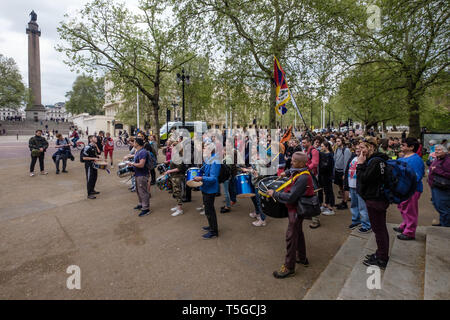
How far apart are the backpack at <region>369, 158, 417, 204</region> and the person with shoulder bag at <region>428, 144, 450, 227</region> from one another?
237 cm

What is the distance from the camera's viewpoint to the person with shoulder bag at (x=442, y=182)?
494 cm

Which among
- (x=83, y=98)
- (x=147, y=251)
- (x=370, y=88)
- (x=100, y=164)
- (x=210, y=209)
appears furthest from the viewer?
(x=83, y=98)

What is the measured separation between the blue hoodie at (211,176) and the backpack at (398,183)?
9.05 ft

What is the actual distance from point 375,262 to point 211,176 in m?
3.01

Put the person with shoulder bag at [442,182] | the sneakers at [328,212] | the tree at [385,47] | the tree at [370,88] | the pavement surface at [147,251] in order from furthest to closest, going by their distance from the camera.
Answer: the tree at [370,88], the tree at [385,47], the sneakers at [328,212], the person with shoulder bag at [442,182], the pavement surface at [147,251]

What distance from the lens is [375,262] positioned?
3611mm

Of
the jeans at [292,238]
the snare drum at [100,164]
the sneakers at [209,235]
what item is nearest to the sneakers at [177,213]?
the sneakers at [209,235]

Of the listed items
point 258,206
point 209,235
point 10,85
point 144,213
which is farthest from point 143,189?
point 10,85

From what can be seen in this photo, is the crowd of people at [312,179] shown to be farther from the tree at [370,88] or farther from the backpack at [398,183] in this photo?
the tree at [370,88]

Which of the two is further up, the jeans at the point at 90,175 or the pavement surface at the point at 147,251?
the jeans at the point at 90,175

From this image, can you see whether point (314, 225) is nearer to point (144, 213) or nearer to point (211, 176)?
point (211, 176)

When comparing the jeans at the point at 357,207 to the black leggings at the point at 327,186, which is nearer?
the jeans at the point at 357,207

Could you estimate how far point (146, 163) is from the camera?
6.47 meters

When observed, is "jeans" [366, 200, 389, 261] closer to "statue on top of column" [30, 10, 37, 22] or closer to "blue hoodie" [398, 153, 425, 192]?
"blue hoodie" [398, 153, 425, 192]
